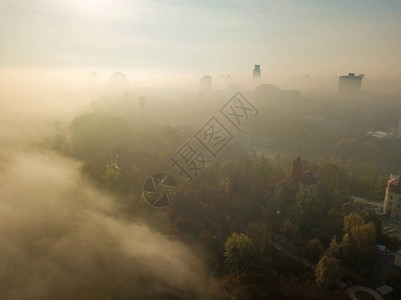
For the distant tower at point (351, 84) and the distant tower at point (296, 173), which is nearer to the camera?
the distant tower at point (296, 173)

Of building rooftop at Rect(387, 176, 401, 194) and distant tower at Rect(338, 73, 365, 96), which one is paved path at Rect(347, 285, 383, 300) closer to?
building rooftop at Rect(387, 176, 401, 194)

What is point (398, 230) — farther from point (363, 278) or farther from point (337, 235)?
point (363, 278)

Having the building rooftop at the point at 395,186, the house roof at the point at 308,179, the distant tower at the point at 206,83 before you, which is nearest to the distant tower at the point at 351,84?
the distant tower at the point at 206,83

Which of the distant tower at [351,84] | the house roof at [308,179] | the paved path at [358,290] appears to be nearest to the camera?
the paved path at [358,290]

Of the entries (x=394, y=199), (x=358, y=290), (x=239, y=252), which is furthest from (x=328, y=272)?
(x=394, y=199)

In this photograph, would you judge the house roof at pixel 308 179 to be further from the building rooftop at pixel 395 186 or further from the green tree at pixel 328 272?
the green tree at pixel 328 272

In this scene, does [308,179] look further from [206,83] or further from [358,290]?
[206,83]

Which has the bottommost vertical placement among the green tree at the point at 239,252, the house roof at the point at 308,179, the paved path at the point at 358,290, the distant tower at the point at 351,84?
the paved path at the point at 358,290

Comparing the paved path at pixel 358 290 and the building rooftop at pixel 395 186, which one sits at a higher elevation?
the building rooftop at pixel 395 186

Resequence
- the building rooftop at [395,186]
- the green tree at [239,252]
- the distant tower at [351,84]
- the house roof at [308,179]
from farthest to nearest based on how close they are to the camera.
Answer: the distant tower at [351,84]
the house roof at [308,179]
the building rooftop at [395,186]
the green tree at [239,252]
